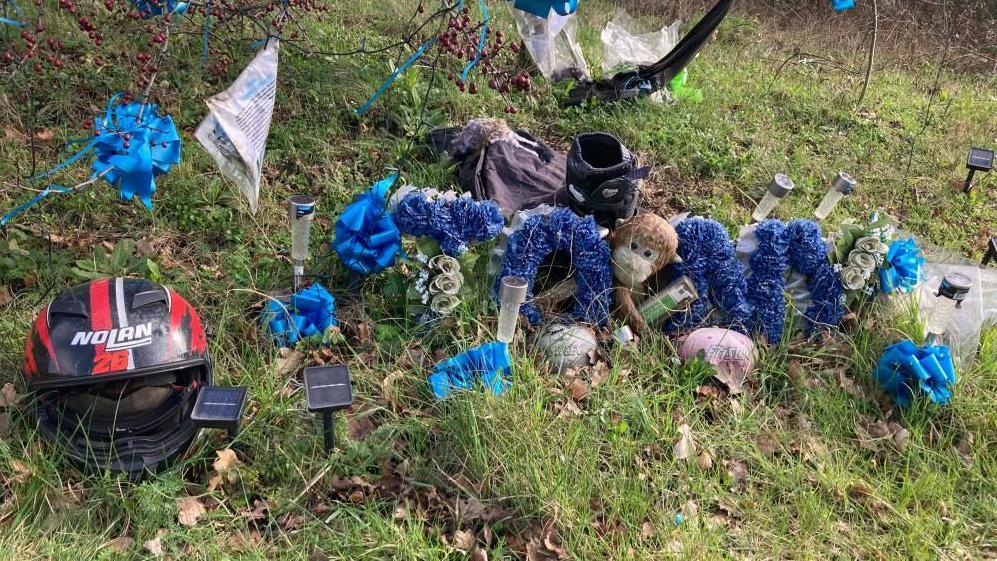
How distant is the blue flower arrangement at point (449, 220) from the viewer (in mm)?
2854

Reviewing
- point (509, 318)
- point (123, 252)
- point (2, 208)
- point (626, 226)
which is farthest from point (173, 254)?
point (626, 226)

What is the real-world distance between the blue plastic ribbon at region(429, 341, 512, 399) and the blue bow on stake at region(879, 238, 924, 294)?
1.71 metres

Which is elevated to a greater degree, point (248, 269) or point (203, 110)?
point (203, 110)

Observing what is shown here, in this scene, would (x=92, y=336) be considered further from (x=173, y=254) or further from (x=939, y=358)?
(x=939, y=358)

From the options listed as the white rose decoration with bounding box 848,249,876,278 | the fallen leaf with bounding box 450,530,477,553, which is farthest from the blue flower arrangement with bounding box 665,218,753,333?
the fallen leaf with bounding box 450,530,477,553

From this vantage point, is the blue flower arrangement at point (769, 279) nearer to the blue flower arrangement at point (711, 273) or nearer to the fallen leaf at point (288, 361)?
the blue flower arrangement at point (711, 273)

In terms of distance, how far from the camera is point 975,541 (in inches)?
96.7

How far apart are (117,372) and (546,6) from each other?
2490mm

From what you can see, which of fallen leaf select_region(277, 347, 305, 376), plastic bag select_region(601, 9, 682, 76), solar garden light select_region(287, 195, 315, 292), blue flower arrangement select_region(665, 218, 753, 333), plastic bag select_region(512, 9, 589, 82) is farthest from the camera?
plastic bag select_region(601, 9, 682, 76)

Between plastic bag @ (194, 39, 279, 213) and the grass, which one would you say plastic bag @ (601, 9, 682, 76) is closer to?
the grass

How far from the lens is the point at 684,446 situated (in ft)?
8.59

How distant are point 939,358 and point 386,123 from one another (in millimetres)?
3085

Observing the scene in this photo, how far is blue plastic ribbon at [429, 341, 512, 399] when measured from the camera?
104 inches

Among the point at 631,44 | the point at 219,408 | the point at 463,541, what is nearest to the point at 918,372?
the point at 463,541
